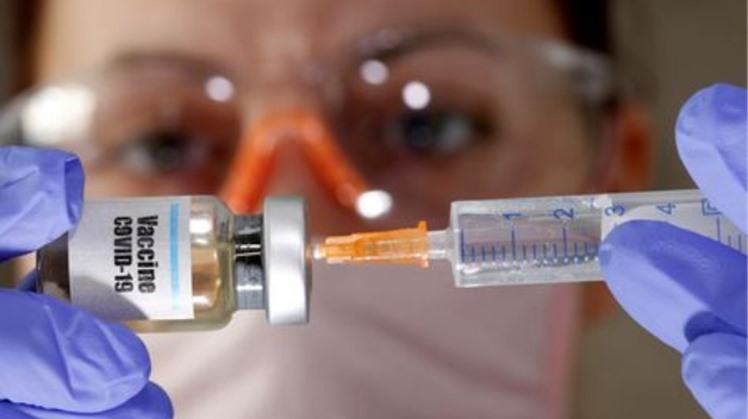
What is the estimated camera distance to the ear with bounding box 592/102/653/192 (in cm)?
170

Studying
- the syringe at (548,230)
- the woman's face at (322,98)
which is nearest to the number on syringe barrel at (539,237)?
the syringe at (548,230)

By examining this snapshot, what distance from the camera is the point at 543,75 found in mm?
1595

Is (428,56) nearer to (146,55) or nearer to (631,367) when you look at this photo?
(146,55)

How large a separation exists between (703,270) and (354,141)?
2.49ft

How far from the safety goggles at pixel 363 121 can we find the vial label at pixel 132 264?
1.89 feet

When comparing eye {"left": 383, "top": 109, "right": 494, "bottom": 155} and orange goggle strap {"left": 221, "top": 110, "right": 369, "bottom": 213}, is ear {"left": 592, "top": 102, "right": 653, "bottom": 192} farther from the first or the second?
orange goggle strap {"left": 221, "top": 110, "right": 369, "bottom": 213}

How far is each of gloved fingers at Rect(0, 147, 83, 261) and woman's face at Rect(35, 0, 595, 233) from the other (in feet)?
1.89

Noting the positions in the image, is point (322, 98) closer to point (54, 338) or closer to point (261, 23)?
point (261, 23)

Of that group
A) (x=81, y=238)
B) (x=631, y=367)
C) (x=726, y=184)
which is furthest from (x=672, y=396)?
(x=81, y=238)

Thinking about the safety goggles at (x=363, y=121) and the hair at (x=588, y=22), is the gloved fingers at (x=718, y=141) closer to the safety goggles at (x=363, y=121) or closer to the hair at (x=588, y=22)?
the safety goggles at (x=363, y=121)

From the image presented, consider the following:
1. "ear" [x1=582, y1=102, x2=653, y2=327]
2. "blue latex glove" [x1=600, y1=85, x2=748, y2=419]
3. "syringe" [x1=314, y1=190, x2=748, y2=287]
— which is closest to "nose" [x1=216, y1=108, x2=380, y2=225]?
"ear" [x1=582, y1=102, x2=653, y2=327]

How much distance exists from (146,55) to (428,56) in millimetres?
394

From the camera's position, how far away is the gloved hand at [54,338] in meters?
0.89

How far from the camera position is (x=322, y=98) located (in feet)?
5.01
